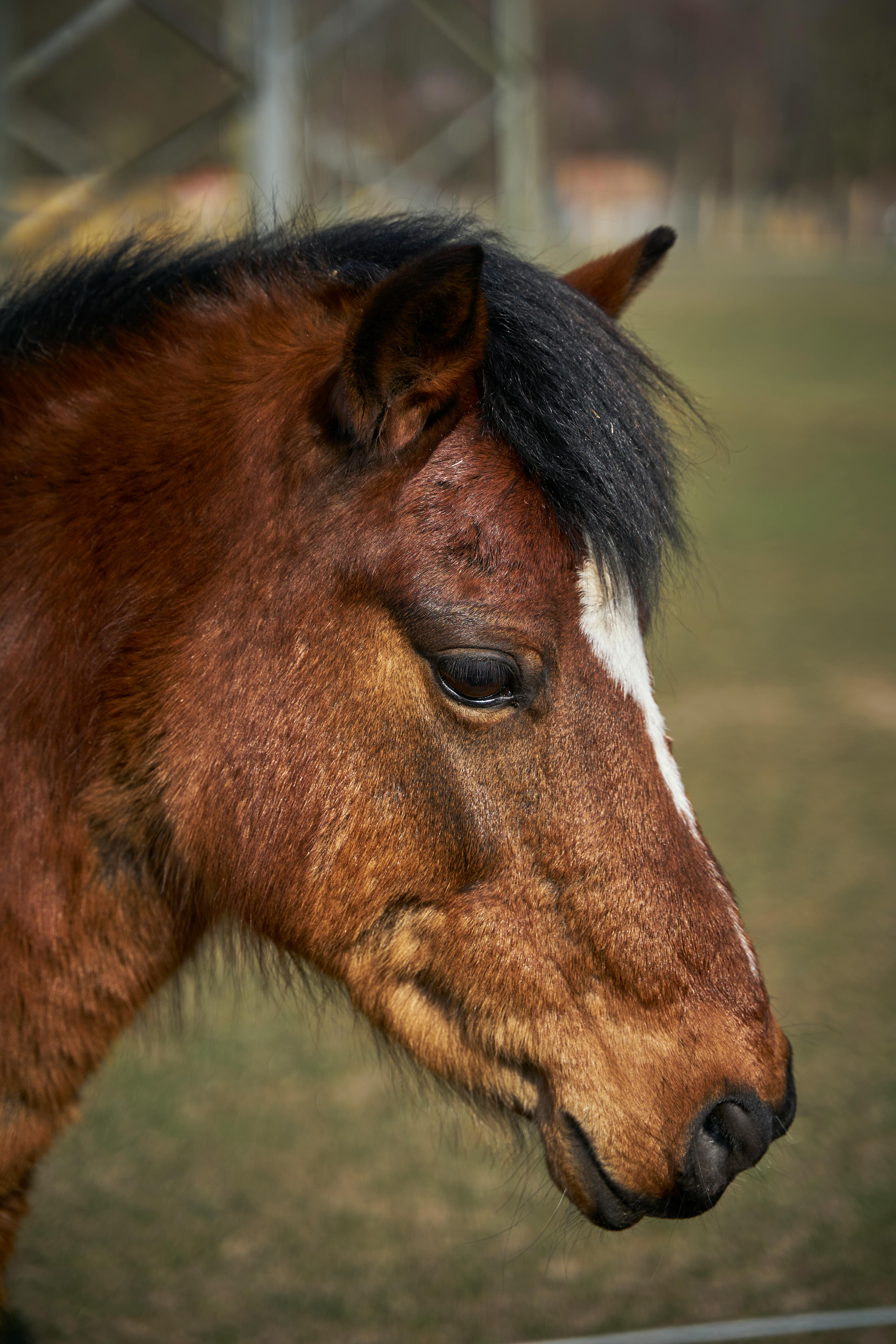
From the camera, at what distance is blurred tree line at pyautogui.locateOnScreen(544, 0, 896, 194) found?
1828 cm

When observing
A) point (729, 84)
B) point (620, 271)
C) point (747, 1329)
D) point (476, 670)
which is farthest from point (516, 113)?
point (729, 84)

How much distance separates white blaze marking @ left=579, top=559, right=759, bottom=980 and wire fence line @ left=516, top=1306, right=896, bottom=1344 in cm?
122

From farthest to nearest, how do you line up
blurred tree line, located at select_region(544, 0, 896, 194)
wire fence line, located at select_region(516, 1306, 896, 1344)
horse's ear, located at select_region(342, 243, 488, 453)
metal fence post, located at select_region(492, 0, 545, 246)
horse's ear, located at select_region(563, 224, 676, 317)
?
blurred tree line, located at select_region(544, 0, 896, 194)
metal fence post, located at select_region(492, 0, 545, 246)
wire fence line, located at select_region(516, 1306, 896, 1344)
horse's ear, located at select_region(563, 224, 676, 317)
horse's ear, located at select_region(342, 243, 488, 453)

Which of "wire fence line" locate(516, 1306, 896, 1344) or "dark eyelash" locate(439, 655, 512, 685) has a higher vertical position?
"dark eyelash" locate(439, 655, 512, 685)

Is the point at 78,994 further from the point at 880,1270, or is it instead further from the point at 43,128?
the point at 43,128

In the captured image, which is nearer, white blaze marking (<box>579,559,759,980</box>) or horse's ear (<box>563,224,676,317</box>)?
white blaze marking (<box>579,559,759,980</box>)

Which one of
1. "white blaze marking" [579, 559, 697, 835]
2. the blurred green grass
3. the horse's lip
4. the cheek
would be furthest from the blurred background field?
Answer: "white blaze marking" [579, 559, 697, 835]

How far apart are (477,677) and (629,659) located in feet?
0.74

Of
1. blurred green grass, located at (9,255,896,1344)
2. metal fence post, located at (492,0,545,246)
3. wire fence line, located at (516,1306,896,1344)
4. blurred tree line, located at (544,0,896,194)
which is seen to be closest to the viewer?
wire fence line, located at (516,1306,896,1344)

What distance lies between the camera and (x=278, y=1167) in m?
2.62

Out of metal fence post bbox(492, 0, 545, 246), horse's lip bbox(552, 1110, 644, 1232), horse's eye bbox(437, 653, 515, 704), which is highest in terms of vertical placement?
metal fence post bbox(492, 0, 545, 246)

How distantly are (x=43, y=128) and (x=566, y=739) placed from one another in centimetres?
1338

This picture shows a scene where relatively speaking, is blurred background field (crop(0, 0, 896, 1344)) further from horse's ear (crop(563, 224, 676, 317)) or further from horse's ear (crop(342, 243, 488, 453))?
horse's ear (crop(342, 243, 488, 453))

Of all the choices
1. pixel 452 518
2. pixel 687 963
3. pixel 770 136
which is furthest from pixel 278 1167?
pixel 770 136
